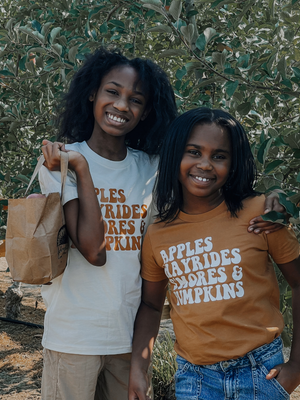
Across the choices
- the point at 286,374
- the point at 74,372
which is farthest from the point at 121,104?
the point at 286,374

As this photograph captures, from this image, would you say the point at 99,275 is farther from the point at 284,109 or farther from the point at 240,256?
the point at 284,109

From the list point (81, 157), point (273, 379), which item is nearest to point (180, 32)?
point (81, 157)

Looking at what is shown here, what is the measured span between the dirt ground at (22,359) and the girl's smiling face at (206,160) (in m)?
2.25

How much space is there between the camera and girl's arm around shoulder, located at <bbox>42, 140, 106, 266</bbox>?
153cm

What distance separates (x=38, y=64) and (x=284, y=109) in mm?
1247

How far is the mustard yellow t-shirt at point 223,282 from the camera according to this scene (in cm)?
141

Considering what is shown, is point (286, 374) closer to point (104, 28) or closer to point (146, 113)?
point (146, 113)

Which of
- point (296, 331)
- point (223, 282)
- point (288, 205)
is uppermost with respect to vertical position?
point (288, 205)

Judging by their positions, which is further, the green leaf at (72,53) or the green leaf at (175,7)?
the green leaf at (72,53)

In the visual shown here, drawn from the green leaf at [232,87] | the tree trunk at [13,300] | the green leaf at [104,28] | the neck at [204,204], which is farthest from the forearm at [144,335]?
the tree trunk at [13,300]

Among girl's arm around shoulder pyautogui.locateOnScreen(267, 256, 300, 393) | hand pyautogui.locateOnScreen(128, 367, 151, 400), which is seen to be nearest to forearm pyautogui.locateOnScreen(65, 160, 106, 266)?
hand pyautogui.locateOnScreen(128, 367, 151, 400)

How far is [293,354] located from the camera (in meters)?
1.44

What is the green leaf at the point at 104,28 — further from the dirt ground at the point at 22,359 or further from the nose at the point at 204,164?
the dirt ground at the point at 22,359

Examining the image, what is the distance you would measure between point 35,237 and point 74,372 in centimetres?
46
